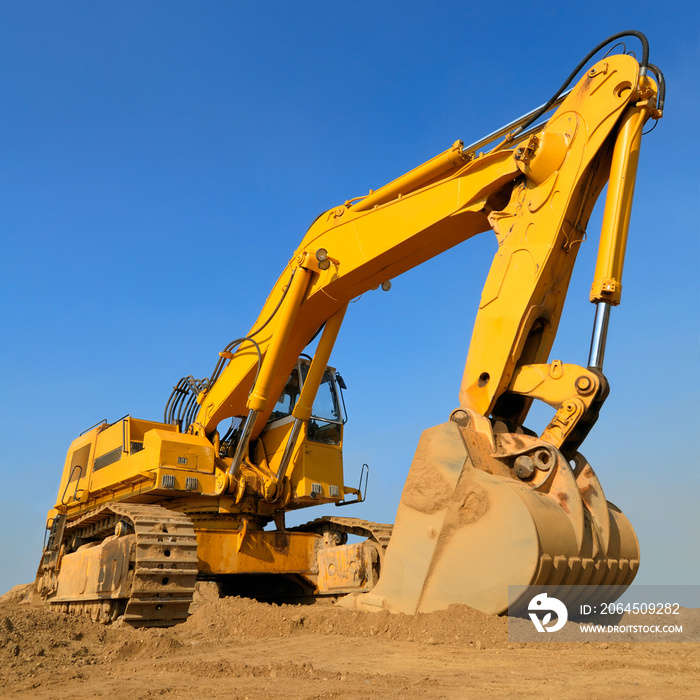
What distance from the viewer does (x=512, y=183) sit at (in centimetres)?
627

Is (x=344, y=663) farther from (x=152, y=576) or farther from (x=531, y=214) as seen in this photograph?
(x=531, y=214)

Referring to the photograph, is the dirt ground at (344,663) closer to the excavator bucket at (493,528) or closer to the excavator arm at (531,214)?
the excavator bucket at (493,528)

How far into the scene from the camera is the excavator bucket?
461 centimetres

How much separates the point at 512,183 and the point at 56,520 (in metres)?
8.08

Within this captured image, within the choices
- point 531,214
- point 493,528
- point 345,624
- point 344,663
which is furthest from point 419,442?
point 531,214

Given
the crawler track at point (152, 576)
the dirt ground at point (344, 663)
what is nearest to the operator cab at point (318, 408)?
the crawler track at point (152, 576)

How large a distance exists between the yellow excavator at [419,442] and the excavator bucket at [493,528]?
0.05 ft

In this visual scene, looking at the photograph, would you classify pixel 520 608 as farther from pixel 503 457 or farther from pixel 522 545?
pixel 503 457

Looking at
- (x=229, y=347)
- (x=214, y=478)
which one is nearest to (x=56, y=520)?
(x=214, y=478)

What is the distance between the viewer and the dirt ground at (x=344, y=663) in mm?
3445

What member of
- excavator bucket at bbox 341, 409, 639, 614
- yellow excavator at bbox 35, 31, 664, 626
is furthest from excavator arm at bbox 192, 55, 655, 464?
excavator bucket at bbox 341, 409, 639, 614

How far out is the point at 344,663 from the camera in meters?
4.23

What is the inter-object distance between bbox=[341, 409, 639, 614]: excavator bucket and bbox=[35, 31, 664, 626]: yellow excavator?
15 mm

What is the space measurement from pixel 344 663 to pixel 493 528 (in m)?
1.33
